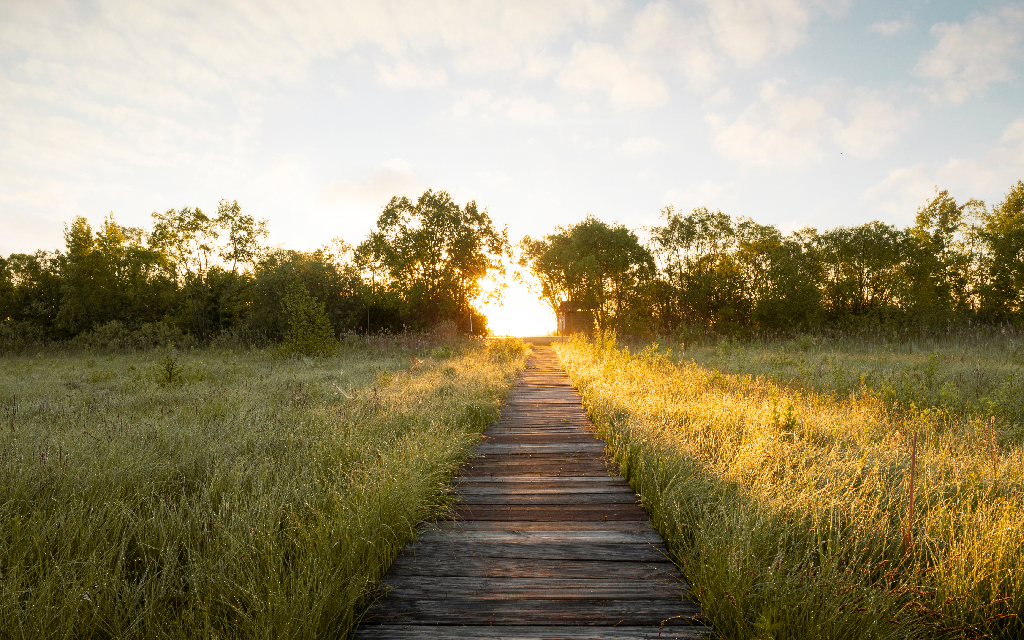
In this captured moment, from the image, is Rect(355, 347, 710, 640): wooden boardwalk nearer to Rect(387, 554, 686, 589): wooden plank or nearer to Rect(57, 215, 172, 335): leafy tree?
Rect(387, 554, 686, 589): wooden plank

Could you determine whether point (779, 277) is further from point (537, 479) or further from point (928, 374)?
point (537, 479)

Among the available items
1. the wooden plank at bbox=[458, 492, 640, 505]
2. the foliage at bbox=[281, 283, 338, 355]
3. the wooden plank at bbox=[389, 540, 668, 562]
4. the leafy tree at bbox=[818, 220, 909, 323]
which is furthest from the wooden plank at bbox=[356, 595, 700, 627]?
the leafy tree at bbox=[818, 220, 909, 323]

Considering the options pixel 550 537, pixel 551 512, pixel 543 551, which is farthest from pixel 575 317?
pixel 543 551

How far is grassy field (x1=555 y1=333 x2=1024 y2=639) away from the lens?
215cm

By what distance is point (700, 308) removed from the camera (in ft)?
102

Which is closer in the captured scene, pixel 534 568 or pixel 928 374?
pixel 534 568

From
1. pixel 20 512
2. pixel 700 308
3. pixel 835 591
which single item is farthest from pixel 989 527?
pixel 700 308

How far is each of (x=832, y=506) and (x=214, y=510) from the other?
4.34m

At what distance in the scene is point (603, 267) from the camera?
31.4 metres

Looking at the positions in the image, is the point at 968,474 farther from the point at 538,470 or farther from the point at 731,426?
the point at 538,470

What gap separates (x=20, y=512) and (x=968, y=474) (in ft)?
23.9

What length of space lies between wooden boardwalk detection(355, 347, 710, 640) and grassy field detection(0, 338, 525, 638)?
0.25 m

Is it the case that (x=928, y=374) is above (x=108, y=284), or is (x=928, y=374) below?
below

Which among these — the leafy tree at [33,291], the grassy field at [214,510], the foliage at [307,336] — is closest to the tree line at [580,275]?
the leafy tree at [33,291]
